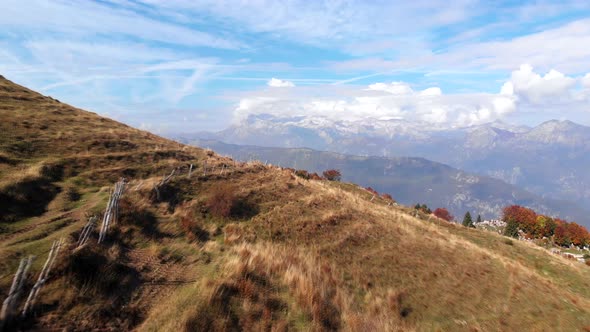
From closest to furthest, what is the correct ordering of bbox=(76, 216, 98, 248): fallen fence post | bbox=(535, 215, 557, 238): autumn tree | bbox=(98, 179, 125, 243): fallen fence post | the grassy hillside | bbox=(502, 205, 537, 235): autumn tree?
1. the grassy hillside
2. bbox=(76, 216, 98, 248): fallen fence post
3. bbox=(98, 179, 125, 243): fallen fence post
4. bbox=(535, 215, 557, 238): autumn tree
5. bbox=(502, 205, 537, 235): autumn tree

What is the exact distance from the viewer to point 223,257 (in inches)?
619

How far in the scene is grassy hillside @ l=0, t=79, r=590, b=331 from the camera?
35.2 ft

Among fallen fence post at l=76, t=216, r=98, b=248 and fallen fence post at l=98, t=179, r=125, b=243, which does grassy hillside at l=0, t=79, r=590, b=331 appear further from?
fallen fence post at l=98, t=179, r=125, b=243

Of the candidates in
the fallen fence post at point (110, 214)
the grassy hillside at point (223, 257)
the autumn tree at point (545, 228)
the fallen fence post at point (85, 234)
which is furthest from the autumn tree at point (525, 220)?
the fallen fence post at point (85, 234)

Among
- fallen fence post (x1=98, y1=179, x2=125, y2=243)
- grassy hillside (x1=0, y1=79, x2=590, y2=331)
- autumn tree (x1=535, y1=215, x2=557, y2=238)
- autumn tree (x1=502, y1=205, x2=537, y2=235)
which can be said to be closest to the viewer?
grassy hillside (x1=0, y1=79, x2=590, y2=331)

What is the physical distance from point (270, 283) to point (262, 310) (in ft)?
6.94

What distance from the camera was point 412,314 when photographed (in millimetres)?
15609

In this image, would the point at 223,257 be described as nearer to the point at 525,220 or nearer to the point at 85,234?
the point at 85,234

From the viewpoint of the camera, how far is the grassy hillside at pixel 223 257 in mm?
10719

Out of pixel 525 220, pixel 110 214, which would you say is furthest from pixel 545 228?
pixel 110 214

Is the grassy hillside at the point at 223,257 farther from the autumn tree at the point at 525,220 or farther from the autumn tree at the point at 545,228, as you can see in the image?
the autumn tree at the point at 525,220

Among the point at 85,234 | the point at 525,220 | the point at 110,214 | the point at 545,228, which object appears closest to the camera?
the point at 85,234

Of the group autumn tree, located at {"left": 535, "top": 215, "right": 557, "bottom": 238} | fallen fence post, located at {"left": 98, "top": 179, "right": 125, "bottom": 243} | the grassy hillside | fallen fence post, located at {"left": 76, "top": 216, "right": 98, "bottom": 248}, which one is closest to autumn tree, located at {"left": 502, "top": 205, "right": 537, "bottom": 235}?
autumn tree, located at {"left": 535, "top": 215, "right": 557, "bottom": 238}

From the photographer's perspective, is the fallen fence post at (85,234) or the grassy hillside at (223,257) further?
the fallen fence post at (85,234)
